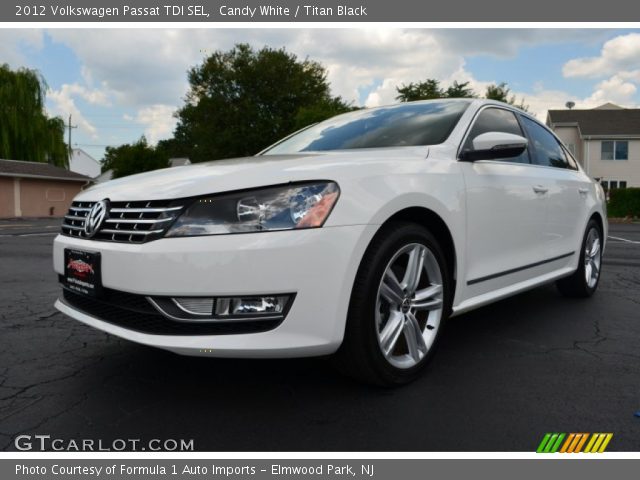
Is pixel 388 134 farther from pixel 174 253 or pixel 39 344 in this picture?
pixel 39 344

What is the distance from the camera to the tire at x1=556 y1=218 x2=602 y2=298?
4.76m

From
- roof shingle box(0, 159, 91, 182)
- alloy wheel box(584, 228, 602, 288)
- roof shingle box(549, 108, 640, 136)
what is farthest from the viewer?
roof shingle box(549, 108, 640, 136)

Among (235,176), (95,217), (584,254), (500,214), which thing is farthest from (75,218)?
(584,254)

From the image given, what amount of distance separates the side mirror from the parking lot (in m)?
1.16

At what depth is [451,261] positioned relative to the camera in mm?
3012

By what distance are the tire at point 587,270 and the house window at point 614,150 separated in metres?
33.3

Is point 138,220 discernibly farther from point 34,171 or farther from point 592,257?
point 34,171

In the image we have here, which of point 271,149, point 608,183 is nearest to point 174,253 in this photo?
point 271,149

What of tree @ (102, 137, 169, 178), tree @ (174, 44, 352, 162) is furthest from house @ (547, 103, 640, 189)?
tree @ (102, 137, 169, 178)

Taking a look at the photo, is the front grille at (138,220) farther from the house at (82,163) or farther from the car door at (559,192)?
the house at (82,163)

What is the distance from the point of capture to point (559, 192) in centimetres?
413

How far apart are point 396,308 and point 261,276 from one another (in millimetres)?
800

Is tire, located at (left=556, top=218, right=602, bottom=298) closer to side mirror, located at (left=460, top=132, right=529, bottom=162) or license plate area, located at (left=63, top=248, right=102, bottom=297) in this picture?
side mirror, located at (left=460, top=132, right=529, bottom=162)
